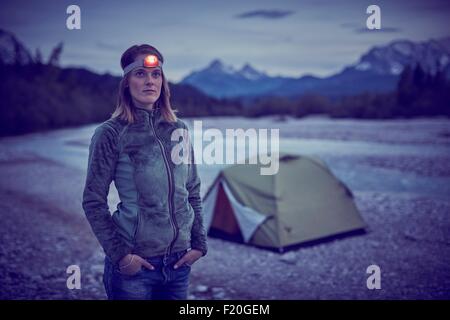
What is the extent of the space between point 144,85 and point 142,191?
56 centimetres

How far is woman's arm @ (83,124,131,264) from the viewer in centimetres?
195

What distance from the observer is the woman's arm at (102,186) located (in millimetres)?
1945

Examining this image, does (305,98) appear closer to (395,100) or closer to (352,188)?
(395,100)

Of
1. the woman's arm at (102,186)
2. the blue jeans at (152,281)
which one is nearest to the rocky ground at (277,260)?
the blue jeans at (152,281)

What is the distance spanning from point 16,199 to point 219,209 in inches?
185

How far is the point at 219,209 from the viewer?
607 cm

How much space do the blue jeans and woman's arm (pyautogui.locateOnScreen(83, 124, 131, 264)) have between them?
129 mm

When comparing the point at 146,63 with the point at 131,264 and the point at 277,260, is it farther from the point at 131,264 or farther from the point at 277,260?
the point at 277,260

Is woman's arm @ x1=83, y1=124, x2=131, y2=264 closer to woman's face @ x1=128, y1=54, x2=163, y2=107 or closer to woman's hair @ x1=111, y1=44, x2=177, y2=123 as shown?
woman's hair @ x1=111, y1=44, x2=177, y2=123

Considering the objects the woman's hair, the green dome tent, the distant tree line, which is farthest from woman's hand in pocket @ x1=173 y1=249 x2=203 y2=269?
the distant tree line

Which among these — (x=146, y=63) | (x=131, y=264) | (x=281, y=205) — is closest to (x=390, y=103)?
(x=281, y=205)

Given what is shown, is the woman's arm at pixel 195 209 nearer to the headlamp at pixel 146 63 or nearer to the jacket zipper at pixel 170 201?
the jacket zipper at pixel 170 201

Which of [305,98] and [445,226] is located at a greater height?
[305,98]
